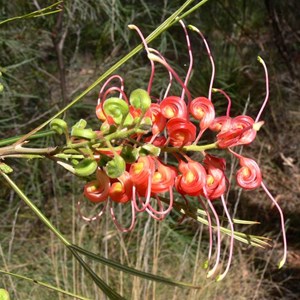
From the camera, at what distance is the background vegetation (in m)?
2.37

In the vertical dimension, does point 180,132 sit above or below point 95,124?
above

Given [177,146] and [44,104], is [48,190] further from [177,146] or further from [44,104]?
[177,146]

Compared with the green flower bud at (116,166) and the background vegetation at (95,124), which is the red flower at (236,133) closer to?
the green flower bud at (116,166)

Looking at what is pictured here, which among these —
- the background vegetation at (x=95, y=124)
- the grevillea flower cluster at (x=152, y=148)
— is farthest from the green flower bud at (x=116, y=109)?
the background vegetation at (x=95, y=124)

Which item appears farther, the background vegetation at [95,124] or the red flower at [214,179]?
the background vegetation at [95,124]

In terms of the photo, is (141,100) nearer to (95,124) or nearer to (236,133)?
(236,133)

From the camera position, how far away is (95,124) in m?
2.74

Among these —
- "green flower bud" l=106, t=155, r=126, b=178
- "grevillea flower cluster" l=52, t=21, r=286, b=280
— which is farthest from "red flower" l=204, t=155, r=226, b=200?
"green flower bud" l=106, t=155, r=126, b=178

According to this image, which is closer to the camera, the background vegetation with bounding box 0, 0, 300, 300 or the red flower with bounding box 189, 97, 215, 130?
the red flower with bounding box 189, 97, 215, 130

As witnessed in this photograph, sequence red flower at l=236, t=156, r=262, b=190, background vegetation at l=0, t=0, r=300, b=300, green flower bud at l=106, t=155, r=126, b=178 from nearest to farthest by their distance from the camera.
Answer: green flower bud at l=106, t=155, r=126, b=178 < red flower at l=236, t=156, r=262, b=190 < background vegetation at l=0, t=0, r=300, b=300

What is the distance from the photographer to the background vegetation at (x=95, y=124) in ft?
7.77

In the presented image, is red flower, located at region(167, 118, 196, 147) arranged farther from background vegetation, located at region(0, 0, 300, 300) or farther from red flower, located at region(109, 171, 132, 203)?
background vegetation, located at region(0, 0, 300, 300)

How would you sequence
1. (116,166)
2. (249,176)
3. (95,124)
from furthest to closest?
(95,124) < (249,176) < (116,166)

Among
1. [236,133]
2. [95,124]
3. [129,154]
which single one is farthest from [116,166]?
[95,124]
